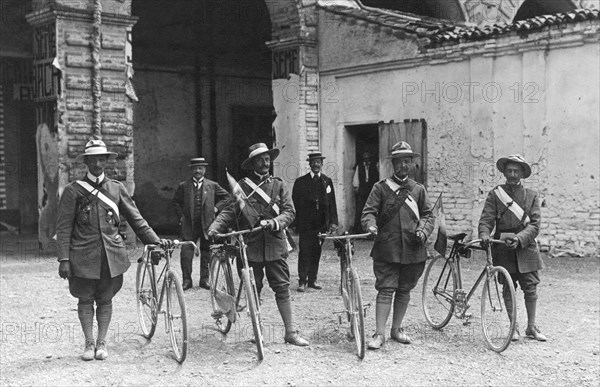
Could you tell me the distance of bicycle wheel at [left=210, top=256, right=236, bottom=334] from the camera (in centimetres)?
655

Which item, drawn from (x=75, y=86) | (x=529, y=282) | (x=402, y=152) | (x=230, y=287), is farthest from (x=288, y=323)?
(x=75, y=86)

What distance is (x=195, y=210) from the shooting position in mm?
9273

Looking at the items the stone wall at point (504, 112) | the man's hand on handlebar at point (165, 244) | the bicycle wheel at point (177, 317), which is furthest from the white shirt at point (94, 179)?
the stone wall at point (504, 112)

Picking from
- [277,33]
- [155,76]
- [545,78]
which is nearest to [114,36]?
[277,33]

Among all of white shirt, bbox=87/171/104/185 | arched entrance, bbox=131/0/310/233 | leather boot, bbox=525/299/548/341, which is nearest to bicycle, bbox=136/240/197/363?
white shirt, bbox=87/171/104/185

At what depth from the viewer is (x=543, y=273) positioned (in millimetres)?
10648

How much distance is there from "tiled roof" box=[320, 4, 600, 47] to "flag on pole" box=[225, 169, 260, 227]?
7071mm

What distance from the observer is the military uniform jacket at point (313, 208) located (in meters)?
9.51

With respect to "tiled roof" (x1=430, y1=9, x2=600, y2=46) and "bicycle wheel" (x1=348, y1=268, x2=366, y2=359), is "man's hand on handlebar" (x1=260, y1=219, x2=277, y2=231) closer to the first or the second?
"bicycle wheel" (x1=348, y1=268, x2=366, y2=359)

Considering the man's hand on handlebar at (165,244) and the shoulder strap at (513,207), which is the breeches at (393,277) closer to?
the shoulder strap at (513,207)

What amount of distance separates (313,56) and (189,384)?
10246 millimetres

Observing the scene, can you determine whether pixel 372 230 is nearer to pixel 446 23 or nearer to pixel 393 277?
pixel 393 277

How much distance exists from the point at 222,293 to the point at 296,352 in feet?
2.66

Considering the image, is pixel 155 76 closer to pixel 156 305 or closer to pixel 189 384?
pixel 156 305
